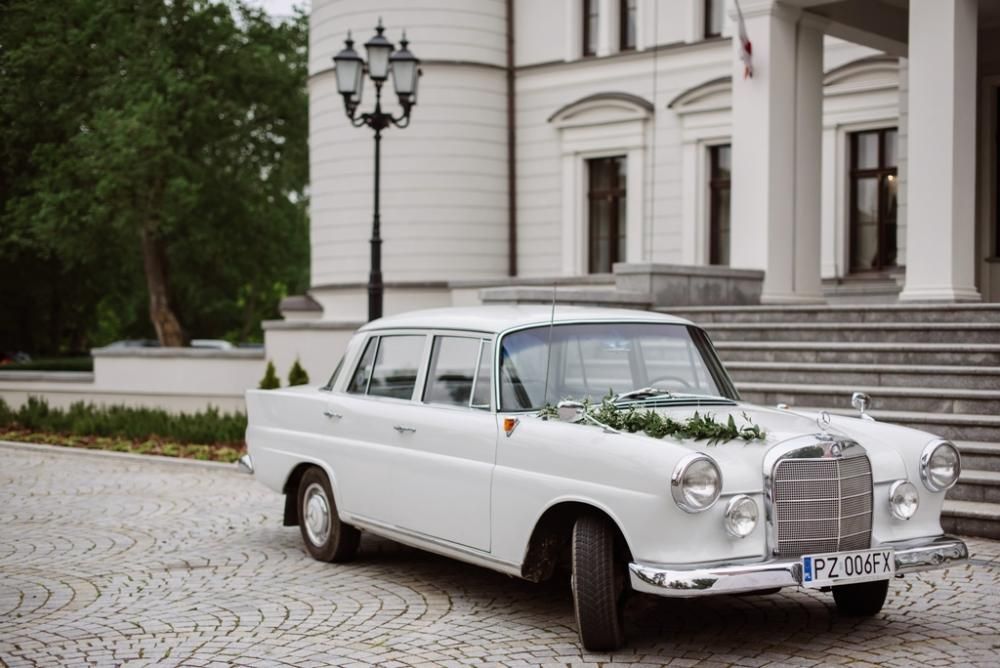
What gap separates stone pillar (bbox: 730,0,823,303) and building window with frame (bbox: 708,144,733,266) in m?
6.81

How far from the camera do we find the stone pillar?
1561cm

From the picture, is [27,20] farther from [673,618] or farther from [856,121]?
[673,618]

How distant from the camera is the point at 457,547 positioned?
686 cm

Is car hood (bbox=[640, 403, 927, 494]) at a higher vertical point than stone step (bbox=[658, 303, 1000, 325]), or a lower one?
lower

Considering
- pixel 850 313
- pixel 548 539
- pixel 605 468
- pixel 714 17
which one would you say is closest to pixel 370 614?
pixel 548 539

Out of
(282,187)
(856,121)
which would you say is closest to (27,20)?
(282,187)

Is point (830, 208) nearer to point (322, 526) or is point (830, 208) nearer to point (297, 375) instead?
point (297, 375)

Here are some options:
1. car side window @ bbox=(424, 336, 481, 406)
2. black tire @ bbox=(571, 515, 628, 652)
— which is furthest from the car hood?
car side window @ bbox=(424, 336, 481, 406)

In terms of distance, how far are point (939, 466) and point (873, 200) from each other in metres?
15.6

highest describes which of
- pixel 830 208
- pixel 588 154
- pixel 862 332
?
pixel 588 154

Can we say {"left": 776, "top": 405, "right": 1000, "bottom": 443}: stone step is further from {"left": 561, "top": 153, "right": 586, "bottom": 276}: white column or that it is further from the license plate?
{"left": 561, "top": 153, "right": 586, "bottom": 276}: white column

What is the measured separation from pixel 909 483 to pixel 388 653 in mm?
2799

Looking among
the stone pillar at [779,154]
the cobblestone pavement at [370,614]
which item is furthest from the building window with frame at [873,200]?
the cobblestone pavement at [370,614]

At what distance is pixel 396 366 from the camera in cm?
788
